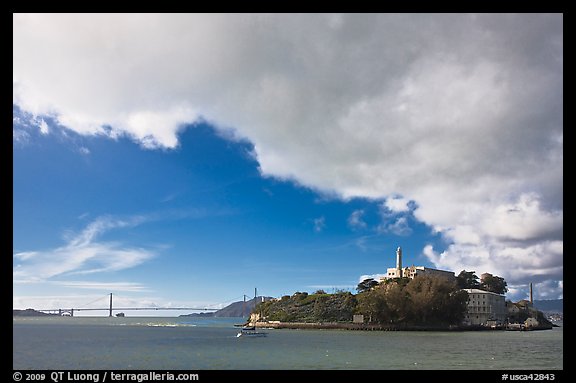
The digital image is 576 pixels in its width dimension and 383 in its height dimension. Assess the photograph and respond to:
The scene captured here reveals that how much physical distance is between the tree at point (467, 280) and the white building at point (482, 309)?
1152 cm

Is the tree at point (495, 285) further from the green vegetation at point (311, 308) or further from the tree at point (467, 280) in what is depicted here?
the green vegetation at point (311, 308)

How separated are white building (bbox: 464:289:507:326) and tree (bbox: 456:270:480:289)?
1152 centimetres

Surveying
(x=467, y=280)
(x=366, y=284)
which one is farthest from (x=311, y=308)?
(x=467, y=280)

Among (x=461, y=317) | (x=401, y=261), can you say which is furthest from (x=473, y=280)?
(x=461, y=317)

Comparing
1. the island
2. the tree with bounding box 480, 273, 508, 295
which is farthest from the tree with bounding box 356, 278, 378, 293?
the tree with bounding box 480, 273, 508, 295

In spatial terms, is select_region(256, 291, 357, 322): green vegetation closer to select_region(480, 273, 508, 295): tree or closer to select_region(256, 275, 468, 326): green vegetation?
select_region(256, 275, 468, 326): green vegetation

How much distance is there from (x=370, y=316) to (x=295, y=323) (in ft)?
58.3

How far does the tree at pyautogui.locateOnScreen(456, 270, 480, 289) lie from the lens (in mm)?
124188

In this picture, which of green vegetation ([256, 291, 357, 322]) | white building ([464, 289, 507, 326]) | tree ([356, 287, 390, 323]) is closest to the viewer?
tree ([356, 287, 390, 323])

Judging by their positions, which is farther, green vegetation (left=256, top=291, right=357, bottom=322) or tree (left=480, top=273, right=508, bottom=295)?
tree (left=480, top=273, right=508, bottom=295)
